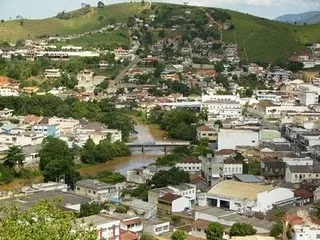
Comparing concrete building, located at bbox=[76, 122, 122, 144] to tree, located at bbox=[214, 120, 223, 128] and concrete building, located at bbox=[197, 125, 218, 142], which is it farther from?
tree, located at bbox=[214, 120, 223, 128]

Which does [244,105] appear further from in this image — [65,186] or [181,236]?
[181,236]

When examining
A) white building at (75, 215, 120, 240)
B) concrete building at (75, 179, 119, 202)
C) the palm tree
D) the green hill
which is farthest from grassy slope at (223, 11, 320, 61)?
white building at (75, 215, 120, 240)

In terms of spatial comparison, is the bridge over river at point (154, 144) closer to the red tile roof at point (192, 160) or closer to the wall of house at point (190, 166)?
the red tile roof at point (192, 160)

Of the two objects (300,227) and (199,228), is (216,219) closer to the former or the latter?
(199,228)

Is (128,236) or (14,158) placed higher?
(14,158)

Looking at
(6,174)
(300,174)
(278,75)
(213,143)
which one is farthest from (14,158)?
(278,75)

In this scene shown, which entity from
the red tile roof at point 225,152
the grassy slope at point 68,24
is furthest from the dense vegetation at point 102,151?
the grassy slope at point 68,24

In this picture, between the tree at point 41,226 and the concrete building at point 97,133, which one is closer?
the tree at point 41,226
